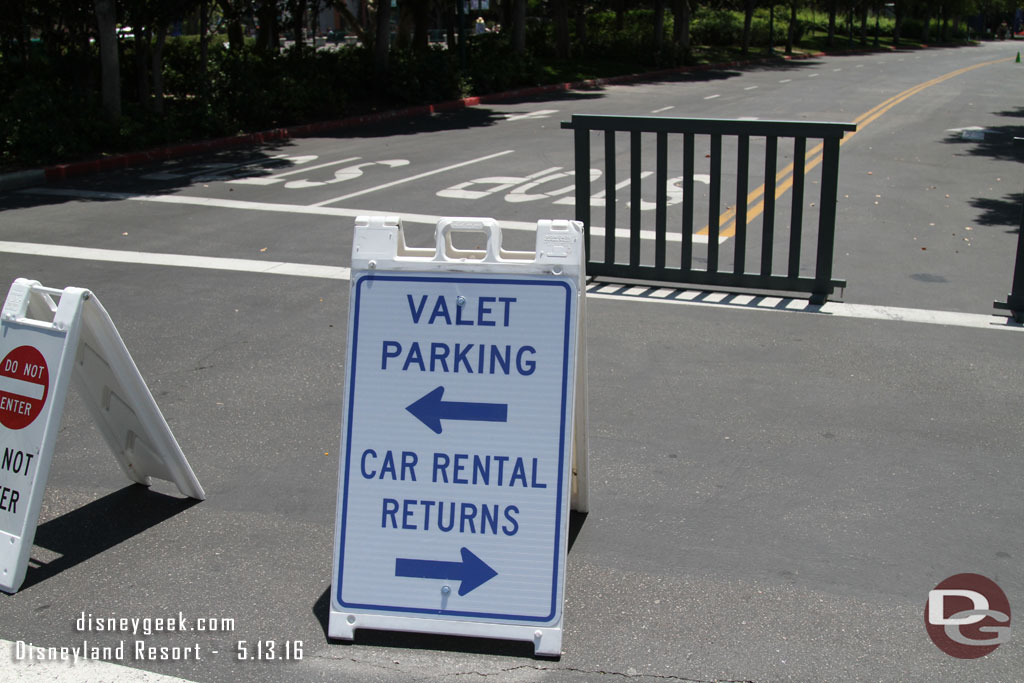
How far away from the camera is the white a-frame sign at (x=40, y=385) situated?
3947mm

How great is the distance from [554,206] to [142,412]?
26.4 feet

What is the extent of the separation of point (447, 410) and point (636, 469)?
165cm

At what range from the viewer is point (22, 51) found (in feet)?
58.9

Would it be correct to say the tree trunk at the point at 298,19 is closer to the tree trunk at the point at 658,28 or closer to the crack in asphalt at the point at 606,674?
the tree trunk at the point at 658,28

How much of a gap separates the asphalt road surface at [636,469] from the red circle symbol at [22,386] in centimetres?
59

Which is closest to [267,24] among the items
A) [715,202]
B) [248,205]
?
[248,205]

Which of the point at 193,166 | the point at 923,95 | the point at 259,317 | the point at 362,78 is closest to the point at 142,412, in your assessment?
the point at 259,317

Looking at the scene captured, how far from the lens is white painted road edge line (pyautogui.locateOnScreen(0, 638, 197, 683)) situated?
3.39 metres

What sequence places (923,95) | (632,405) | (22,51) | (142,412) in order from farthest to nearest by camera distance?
1. (923,95)
2. (22,51)
3. (632,405)
4. (142,412)

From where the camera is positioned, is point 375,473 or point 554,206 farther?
point 554,206

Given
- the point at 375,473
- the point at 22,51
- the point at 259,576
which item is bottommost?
the point at 259,576

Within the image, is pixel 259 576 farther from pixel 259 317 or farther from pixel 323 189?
pixel 323 189

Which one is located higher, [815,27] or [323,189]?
[815,27]

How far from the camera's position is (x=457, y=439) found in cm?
360
